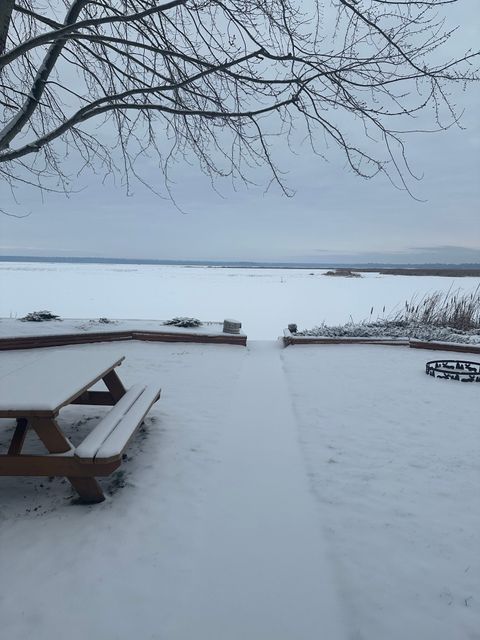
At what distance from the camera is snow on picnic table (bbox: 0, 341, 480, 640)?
6.88 feet

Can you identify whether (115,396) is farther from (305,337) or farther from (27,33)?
(305,337)

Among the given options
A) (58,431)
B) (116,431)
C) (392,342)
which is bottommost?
(392,342)

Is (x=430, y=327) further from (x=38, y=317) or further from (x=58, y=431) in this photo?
(x=58, y=431)

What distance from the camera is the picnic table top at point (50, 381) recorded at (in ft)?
8.89

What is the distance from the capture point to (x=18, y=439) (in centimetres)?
315

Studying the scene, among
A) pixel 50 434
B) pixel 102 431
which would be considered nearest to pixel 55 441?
pixel 50 434

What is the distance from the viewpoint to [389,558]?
8.32 feet

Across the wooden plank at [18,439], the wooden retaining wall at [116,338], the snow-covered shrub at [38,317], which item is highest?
the wooden plank at [18,439]

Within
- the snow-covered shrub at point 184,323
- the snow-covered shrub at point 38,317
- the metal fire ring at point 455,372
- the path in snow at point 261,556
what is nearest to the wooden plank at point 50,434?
the path in snow at point 261,556

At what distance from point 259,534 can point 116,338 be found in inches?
288

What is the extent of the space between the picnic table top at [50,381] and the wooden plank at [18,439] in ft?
1.01

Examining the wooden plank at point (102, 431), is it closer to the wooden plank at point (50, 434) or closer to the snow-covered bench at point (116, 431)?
the snow-covered bench at point (116, 431)

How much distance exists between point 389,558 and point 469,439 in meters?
2.35

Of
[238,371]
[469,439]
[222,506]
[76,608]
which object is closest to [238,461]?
[222,506]
